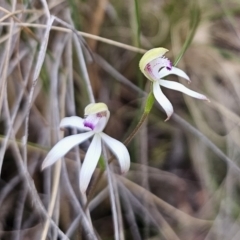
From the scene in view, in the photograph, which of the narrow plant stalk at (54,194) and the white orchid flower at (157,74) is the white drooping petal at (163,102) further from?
the narrow plant stalk at (54,194)

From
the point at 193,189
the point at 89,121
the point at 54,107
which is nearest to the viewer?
the point at 89,121

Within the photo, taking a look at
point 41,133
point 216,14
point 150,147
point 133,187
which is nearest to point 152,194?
point 133,187

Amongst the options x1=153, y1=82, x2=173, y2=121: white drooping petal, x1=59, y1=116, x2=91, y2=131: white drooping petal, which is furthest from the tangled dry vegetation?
x1=153, y1=82, x2=173, y2=121: white drooping petal

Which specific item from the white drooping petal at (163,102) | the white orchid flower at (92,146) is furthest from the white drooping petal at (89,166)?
the white drooping petal at (163,102)

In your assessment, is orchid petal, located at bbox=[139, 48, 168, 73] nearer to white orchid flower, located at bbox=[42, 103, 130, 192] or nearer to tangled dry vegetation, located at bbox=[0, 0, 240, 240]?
white orchid flower, located at bbox=[42, 103, 130, 192]

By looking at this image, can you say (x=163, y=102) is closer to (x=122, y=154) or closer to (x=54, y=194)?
(x=122, y=154)

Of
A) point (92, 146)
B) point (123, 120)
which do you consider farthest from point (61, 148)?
point (123, 120)

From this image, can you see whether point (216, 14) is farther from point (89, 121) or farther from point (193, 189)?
point (89, 121)
